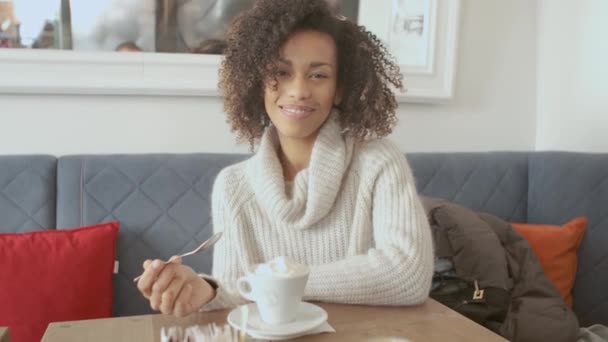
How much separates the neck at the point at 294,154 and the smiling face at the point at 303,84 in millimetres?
35

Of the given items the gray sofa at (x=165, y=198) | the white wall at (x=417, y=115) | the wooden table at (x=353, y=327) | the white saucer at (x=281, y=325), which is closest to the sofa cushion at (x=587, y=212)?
the gray sofa at (x=165, y=198)

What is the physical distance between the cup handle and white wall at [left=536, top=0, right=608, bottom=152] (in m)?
1.56

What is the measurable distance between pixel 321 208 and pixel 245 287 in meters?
0.29

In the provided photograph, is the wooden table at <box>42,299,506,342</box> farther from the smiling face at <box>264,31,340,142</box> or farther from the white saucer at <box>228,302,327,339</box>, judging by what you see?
the smiling face at <box>264,31,340,142</box>

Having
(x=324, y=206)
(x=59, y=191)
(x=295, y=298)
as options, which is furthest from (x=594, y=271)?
(x=59, y=191)

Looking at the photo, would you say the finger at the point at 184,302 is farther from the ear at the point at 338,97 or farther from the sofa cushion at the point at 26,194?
the sofa cushion at the point at 26,194

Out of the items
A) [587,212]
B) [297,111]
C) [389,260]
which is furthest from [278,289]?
[587,212]

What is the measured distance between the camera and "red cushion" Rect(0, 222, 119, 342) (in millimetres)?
1416

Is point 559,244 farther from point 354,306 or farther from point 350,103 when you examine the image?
point 354,306

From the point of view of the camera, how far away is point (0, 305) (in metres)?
1.40

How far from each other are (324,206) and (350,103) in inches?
9.4

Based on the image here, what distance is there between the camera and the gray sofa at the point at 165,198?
1.61 m

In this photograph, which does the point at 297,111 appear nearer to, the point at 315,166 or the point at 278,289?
the point at 315,166

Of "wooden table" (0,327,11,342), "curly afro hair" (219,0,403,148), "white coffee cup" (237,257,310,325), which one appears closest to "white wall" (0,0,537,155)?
"curly afro hair" (219,0,403,148)
